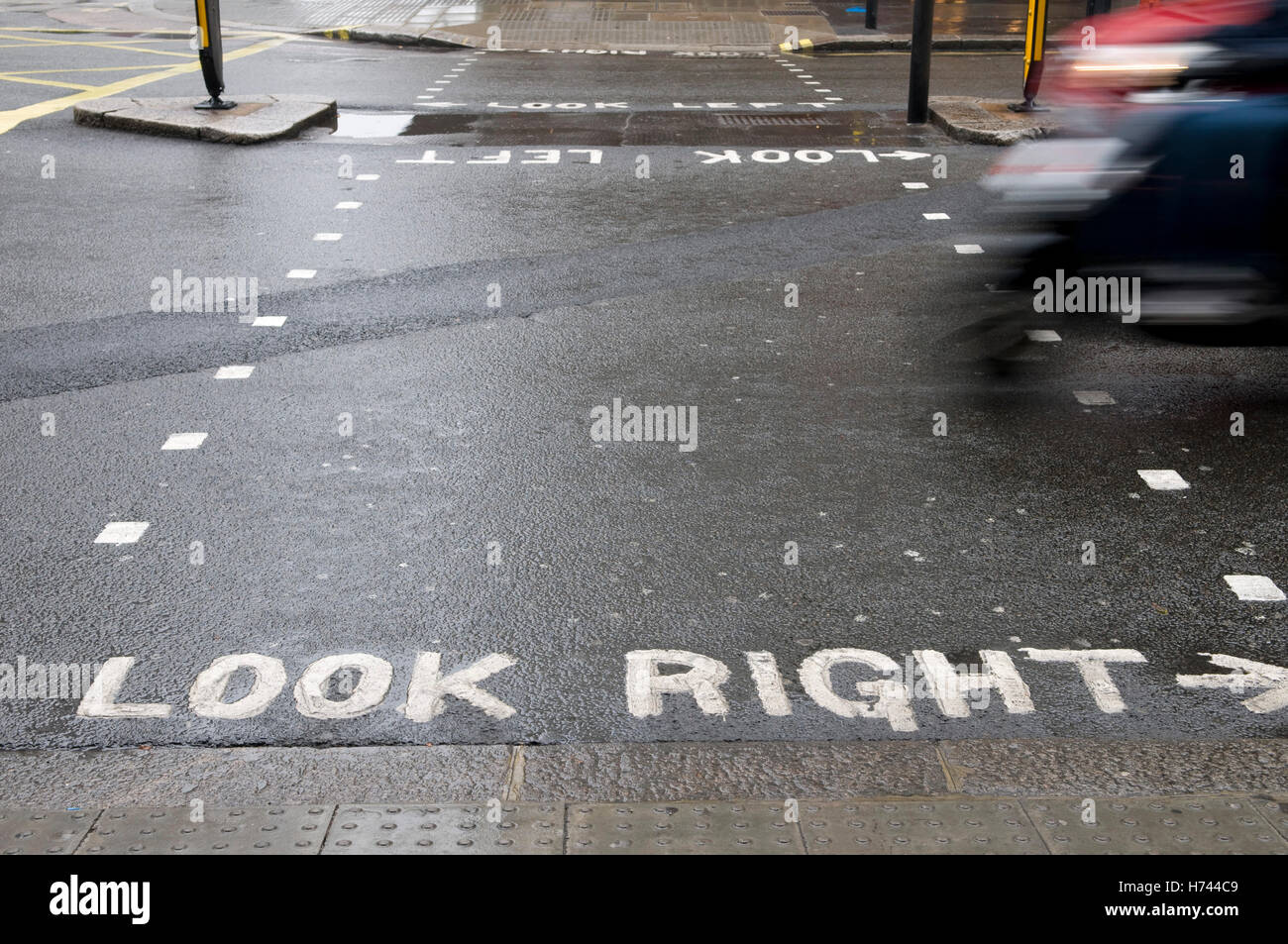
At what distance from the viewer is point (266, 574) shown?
16.4ft

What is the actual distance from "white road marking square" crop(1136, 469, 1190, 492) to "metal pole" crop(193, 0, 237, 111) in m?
10.9

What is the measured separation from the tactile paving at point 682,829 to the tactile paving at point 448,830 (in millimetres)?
79

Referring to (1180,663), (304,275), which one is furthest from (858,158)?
(1180,663)

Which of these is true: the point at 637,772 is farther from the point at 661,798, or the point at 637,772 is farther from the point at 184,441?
the point at 184,441

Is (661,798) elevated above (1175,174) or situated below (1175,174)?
below

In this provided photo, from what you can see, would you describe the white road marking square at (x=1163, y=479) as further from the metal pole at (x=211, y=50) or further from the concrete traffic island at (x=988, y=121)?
the metal pole at (x=211, y=50)

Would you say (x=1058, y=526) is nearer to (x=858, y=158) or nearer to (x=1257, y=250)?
(x=1257, y=250)

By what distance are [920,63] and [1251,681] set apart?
36.9 ft

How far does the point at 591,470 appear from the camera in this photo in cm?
596

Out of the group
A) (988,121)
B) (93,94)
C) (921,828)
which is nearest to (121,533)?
(921,828)

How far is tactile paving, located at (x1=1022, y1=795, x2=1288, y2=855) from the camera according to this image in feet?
10.9

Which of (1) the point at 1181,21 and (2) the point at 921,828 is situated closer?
(2) the point at 921,828

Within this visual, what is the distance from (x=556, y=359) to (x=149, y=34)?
17992 millimetres

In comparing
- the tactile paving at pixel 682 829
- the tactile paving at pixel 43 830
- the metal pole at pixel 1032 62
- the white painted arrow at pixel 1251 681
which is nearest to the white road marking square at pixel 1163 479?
the white painted arrow at pixel 1251 681
